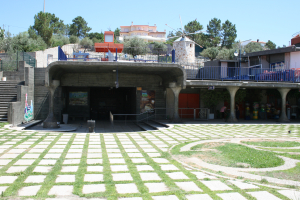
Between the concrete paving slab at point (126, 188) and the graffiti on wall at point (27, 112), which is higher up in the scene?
the graffiti on wall at point (27, 112)

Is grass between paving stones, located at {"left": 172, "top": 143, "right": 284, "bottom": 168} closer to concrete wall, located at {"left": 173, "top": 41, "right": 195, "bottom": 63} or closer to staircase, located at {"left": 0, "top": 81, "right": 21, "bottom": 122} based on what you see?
staircase, located at {"left": 0, "top": 81, "right": 21, "bottom": 122}

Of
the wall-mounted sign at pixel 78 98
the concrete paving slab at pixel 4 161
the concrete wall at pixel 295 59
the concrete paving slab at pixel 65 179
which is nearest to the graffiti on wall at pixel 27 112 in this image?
the wall-mounted sign at pixel 78 98

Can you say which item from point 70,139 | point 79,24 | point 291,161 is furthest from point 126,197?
point 79,24

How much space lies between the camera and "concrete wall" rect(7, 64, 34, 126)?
14688mm

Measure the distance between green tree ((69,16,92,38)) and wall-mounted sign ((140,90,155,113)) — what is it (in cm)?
7378

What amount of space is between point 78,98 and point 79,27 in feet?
243

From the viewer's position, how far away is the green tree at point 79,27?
87375 millimetres

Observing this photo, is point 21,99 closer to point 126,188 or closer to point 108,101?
point 108,101

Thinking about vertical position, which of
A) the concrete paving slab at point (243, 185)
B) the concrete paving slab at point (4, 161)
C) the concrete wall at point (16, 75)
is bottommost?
the concrete paving slab at point (243, 185)

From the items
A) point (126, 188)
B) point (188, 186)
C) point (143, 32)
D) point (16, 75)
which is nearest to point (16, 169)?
point (126, 188)

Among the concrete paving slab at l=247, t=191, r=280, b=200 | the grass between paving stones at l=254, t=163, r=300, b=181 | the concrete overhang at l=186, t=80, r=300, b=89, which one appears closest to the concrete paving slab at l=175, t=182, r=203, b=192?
the concrete paving slab at l=247, t=191, r=280, b=200

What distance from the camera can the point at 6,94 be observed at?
17.8 metres

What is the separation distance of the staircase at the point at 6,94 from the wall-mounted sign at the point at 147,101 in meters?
9.19

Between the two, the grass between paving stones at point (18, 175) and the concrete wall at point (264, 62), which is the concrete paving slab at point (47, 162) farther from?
the concrete wall at point (264, 62)
